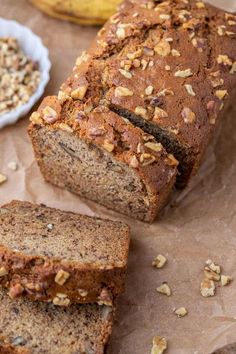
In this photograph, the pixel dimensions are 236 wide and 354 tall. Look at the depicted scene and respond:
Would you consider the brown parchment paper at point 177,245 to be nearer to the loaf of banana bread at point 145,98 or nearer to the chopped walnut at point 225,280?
the chopped walnut at point 225,280

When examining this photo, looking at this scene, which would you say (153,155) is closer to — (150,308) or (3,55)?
(150,308)

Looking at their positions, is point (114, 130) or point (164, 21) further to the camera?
point (164, 21)

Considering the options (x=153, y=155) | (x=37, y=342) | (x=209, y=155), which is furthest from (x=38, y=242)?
(x=209, y=155)

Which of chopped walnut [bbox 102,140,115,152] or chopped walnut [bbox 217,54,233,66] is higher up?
chopped walnut [bbox 217,54,233,66]

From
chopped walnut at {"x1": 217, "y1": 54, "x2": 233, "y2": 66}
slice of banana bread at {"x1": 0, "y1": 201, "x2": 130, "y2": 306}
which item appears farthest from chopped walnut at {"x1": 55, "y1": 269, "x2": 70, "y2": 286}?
chopped walnut at {"x1": 217, "y1": 54, "x2": 233, "y2": 66}

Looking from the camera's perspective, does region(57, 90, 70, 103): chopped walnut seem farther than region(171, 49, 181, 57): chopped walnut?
No

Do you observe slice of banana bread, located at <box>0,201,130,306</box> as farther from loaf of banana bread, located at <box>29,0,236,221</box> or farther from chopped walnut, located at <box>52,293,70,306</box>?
loaf of banana bread, located at <box>29,0,236,221</box>
